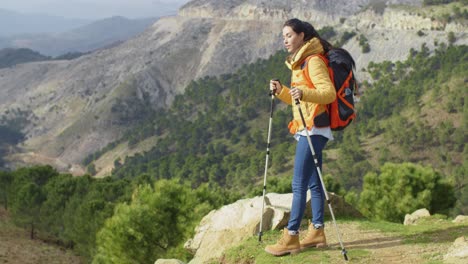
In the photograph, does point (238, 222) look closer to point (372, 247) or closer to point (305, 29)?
point (372, 247)

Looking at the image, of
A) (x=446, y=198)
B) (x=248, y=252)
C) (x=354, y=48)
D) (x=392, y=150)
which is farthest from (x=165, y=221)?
(x=354, y=48)

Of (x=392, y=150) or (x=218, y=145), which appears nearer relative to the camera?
(x=392, y=150)

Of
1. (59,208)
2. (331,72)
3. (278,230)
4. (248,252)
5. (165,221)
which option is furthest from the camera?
(59,208)

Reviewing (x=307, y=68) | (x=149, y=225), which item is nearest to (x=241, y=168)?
(x=149, y=225)

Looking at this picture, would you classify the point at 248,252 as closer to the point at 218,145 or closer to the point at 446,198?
the point at 446,198

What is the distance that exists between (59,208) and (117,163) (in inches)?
4591

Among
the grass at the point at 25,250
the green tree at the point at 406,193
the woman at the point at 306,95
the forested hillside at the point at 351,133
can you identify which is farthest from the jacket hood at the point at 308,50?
the forested hillside at the point at 351,133

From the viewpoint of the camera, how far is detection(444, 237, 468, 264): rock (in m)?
8.58

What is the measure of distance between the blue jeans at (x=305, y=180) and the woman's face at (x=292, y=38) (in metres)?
1.81

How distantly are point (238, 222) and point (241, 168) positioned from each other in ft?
382

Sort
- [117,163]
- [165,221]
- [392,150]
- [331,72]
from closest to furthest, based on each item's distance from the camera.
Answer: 1. [331,72]
2. [165,221]
3. [392,150]
4. [117,163]

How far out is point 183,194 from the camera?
26.6 meters

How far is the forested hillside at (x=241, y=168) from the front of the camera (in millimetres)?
25922

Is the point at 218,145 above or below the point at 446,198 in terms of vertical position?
below
